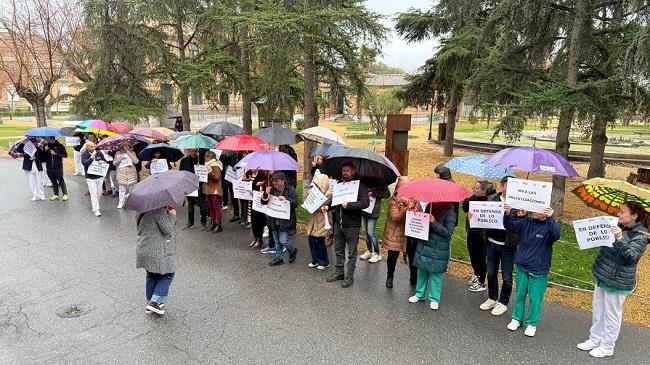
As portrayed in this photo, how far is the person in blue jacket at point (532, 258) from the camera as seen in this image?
4656 mm

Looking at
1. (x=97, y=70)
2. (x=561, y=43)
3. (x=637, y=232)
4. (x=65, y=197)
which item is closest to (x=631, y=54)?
(x=561, y=43)

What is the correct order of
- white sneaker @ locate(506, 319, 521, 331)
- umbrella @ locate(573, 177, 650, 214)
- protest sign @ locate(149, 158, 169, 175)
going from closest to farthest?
1. umbrella @ locate(573, 177, 650, 214)
2. white sneaker @ locate(506, 319, 521, 331)
3. protest sign @ locate(149, 158, 169, 175)

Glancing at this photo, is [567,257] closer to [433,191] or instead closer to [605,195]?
[605,195]

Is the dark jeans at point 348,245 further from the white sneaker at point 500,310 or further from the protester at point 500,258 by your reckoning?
the white sneaker at point 500,310

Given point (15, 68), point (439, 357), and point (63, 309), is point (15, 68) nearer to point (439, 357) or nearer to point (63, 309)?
point (63, 309)

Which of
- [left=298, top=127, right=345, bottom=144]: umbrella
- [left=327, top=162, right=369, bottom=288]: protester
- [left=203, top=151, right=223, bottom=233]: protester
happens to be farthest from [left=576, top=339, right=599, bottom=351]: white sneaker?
[left=203, top=151, right=223, bottom=233]: protester

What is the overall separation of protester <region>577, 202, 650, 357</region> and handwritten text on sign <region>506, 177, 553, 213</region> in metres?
0.67

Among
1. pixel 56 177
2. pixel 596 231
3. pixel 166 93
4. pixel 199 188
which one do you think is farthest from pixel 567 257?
pixel 166 93

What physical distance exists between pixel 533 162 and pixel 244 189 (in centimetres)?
509

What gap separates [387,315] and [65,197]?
32.3 ft

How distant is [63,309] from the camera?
5.45 metres

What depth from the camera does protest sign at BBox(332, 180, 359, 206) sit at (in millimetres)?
5852

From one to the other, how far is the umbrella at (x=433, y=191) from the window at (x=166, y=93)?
14440 mm

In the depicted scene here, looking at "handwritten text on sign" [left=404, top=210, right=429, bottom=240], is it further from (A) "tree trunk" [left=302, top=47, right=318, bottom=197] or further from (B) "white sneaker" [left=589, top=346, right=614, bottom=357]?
(A) "tree trunk" [left=302, top=47, right=318, bottom=197]
